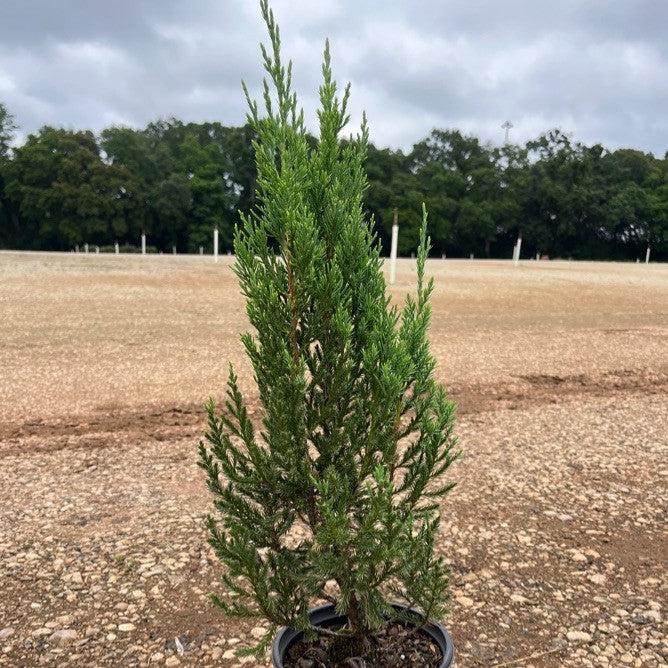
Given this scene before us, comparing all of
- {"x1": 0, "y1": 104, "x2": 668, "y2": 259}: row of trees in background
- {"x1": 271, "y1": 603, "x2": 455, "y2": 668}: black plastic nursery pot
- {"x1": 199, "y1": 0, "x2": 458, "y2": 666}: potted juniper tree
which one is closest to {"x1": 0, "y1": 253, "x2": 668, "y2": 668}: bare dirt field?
{"x1": 271, "y1": 603, "x2": 455, "y2": 668}: black plastic nursery pot

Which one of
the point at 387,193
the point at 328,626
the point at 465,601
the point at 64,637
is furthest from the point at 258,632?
the point at 387,193

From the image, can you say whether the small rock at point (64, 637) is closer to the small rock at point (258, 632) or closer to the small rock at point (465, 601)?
the small rock at point (258, 632)

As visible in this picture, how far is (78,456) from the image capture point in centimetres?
777

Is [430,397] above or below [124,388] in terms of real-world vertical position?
above

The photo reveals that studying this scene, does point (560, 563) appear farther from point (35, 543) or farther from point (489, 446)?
point (35, 543)

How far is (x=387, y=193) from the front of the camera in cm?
7781

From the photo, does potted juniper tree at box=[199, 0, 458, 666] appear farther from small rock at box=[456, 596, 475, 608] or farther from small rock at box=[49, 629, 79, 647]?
small rock at box=[49, 629, 79, 647]

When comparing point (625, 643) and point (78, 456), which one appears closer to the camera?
point (625, 643)

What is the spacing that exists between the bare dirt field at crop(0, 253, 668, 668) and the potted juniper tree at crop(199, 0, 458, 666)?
1404 mm

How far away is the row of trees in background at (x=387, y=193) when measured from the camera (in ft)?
234

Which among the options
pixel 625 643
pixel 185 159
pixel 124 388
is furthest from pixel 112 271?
pixel 185 159

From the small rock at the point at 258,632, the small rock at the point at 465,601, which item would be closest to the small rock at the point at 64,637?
the small rock at the point at 258,632

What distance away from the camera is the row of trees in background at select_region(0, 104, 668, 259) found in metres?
71.4

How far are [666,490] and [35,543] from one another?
630cm
